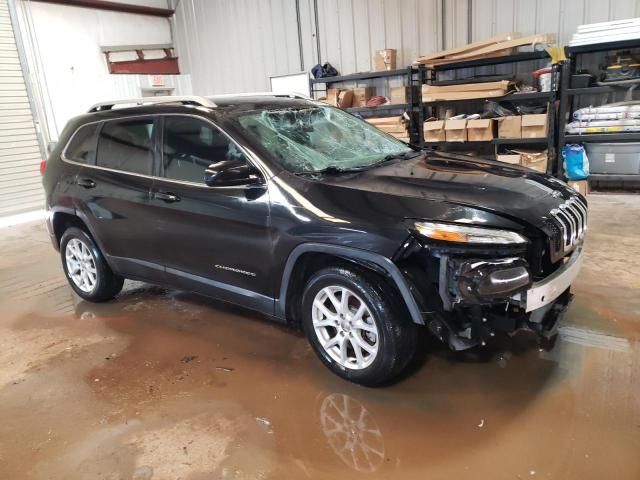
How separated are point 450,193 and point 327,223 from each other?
608 mm

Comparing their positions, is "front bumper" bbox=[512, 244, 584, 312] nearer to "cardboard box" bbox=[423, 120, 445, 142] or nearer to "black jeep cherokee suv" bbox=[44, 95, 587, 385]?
"black jeep cherokee suv" bbox=[44, 95, 587, 385]

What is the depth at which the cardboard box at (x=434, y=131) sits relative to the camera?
7.26 meters

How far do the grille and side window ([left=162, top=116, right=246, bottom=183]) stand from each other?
5.51 feet

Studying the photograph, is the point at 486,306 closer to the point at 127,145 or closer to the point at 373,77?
the point at 127,145

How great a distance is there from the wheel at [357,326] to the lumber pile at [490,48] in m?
5.29

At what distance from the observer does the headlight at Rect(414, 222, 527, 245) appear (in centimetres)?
228

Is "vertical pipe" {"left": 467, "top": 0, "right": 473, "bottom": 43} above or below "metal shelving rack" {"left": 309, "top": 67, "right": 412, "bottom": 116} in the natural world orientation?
above

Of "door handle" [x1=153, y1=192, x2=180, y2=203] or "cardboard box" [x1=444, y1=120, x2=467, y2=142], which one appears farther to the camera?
"cardboard box" [x1=444, y1=120, x2=467, y2=142]

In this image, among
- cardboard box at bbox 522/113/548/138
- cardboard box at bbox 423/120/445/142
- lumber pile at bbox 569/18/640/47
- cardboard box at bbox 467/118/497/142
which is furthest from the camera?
cardboard box at bbox 423/120/445/142

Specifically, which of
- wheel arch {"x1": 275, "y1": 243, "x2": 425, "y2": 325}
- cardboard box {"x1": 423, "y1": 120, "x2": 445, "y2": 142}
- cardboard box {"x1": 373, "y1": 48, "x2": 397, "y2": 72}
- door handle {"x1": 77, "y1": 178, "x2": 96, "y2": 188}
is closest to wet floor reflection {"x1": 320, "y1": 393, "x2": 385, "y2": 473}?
wheel arch {"x1": 275, "y1": 243, "x2": 425, "y2": 325}

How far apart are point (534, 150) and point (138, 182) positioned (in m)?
5.52

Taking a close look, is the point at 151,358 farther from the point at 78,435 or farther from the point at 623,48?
the point at 623,48

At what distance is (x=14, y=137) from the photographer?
326 inches

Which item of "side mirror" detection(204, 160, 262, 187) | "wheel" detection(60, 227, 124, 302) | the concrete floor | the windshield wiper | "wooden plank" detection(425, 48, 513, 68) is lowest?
the concrete floor
